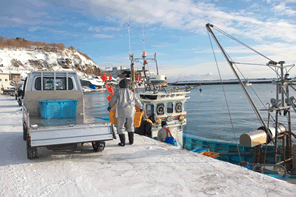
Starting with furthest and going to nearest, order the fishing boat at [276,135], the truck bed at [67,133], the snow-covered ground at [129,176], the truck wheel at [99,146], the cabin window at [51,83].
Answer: the fishing boat at [276,135] < the cabin window at [51,83] < the truck wheel at [99,146] < the truck bed at [67,133] < the snow-covered ground at [129,176]

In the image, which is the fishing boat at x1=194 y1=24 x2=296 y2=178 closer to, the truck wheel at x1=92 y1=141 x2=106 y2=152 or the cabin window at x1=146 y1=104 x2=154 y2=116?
the truck wheel at x1=92 y1=141 x2=106 y2=152

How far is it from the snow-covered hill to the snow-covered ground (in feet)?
276

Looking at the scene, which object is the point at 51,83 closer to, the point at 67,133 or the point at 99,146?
the point at 99,146

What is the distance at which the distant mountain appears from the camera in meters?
84.9

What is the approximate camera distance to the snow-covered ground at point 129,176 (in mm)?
3127

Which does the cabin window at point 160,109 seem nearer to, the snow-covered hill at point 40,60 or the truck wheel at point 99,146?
the truck wheel at point 99,146

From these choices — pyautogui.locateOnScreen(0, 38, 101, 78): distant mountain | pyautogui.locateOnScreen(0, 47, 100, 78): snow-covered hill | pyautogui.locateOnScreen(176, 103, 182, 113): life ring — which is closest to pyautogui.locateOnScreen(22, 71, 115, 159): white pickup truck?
pyautogui.locateOnScreen(176, 103, 182, 113): life ring

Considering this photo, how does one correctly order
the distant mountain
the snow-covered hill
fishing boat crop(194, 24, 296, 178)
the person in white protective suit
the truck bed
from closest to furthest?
the truck bed, the person in white protective suit, fishing boat crop(194, 24, 296, 178), the snow-covered hill, the distant mountain

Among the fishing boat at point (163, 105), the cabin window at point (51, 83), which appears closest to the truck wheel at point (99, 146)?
the cabin window at point (51, 83)

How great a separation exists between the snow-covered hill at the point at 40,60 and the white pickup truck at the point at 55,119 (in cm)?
8186

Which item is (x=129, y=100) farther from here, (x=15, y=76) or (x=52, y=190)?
(x=15, y=76)

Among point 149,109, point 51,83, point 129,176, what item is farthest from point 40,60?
point 129,176

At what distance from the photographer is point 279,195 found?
2.94 meters

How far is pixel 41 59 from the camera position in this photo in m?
95.1
